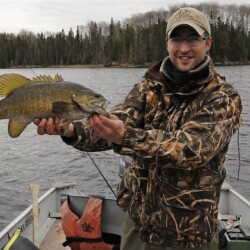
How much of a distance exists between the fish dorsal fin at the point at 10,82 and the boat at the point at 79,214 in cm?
224

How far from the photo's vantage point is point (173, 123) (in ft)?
9.82

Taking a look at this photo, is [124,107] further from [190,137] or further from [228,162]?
[228,162]

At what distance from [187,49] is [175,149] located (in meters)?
0.85

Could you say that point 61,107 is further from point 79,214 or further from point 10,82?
point 79,214

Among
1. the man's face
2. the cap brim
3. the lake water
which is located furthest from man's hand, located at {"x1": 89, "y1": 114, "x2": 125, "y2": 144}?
the lake water

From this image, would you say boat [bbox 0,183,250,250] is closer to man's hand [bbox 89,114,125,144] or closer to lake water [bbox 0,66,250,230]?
man's hand [bbox 89,114,125,144]

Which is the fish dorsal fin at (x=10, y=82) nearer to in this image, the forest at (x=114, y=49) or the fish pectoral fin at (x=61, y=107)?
the fish pectoral fin at (x=61, y=107)

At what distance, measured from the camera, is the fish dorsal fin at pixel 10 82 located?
2.89m

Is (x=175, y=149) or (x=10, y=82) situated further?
(x=10, y=82)

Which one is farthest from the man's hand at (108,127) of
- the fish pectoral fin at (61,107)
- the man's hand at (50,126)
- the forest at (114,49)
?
the forest at (114,49)

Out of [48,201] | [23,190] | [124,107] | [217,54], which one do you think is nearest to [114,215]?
[48,201]

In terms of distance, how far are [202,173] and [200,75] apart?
25.7 inches

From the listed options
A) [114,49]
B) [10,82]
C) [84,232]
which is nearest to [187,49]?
[10,82]

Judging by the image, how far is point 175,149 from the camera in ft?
8.40
